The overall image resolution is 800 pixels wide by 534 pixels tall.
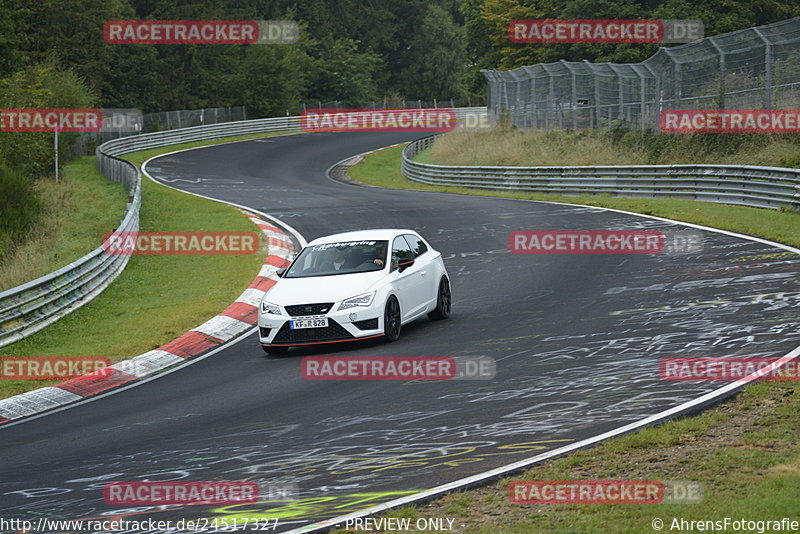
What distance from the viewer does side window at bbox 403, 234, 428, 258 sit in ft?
49.5

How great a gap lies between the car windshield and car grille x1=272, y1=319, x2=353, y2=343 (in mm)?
1142

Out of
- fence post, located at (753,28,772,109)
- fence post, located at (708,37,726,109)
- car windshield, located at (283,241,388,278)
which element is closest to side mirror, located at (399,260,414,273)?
car windshield, located at (283,241,388,278)

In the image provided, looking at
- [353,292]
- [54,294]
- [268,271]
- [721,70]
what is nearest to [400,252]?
[353,292]

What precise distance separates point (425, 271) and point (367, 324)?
177 centimetres

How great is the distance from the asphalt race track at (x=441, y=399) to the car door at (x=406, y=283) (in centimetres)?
46

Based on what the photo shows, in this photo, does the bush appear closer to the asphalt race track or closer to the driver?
the asphalt race track

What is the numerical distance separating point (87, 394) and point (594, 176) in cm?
2177

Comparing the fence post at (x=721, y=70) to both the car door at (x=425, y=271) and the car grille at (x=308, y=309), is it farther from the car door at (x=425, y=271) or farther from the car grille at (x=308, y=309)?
the car grille at (x=308, y=309)

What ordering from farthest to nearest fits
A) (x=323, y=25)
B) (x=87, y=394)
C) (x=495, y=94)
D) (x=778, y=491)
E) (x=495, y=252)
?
(x=323, y=25) < (x=495, y=94) < (x=495, y=252) < (x=87, y=394) < (x=778, y=491)

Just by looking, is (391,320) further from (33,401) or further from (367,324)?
(33,401)

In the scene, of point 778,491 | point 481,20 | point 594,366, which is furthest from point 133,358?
point 481,20

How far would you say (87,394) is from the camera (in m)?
12.8

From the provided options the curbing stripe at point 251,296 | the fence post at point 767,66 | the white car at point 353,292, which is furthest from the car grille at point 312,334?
the fence post at point 767,66

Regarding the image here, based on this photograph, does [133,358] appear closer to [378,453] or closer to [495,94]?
[378,453]
